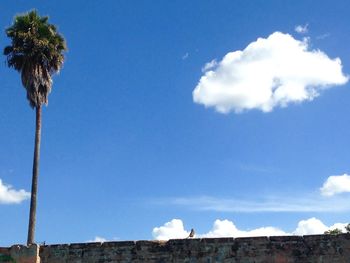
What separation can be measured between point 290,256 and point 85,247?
16.9 feet

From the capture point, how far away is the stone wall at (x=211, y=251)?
43.6ft

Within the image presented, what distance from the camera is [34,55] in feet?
85.9

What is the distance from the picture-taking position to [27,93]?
26.1 m

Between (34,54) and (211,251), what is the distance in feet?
50.7

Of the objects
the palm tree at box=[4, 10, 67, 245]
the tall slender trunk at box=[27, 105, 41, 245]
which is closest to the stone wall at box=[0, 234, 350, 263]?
the tall slender trunk at box=[27, 105, 41, 245]

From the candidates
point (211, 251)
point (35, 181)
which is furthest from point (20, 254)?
point (35, 181)

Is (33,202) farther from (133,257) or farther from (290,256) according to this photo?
(290,256)

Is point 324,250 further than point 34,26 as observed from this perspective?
No

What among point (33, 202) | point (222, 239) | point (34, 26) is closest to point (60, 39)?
point (34, 26)

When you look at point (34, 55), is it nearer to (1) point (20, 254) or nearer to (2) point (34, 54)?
(2) point (34, 54)

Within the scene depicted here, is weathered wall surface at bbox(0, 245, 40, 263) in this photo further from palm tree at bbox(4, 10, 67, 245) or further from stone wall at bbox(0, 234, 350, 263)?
palm tree at bbox(4, 10, 67, 245)

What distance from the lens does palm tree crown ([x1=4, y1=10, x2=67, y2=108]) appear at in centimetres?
2606

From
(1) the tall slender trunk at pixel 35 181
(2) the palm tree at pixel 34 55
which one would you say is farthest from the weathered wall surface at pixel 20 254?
(2) the palm tree at pixel 34 55

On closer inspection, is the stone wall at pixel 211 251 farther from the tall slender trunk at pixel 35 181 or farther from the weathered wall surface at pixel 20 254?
the tall slender trunk at pixel 35 181
